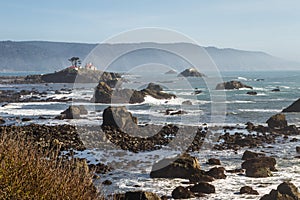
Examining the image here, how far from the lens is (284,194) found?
12.3m

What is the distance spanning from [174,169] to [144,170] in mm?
1705

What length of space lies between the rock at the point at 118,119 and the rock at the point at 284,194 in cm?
1744

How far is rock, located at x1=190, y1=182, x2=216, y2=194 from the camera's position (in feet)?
44.7

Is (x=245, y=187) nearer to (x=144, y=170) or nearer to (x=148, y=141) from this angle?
(x=144, y=170)

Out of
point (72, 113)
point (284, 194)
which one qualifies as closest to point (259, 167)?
point (284, 194)

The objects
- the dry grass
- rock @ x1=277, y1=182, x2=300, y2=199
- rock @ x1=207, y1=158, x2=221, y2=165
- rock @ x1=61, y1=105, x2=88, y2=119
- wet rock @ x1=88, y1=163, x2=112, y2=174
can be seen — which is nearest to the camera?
the dry grass

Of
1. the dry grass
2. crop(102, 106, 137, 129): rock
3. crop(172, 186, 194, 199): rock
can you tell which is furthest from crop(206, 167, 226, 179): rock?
crop(102, 106, 137, 129): rock

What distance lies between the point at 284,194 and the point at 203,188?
2.74 metres

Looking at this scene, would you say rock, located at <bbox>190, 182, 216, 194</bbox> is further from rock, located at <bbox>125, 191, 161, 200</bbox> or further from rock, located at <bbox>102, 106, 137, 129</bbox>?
rock, located at <bbox>102, 106, 137, 129</bbox>

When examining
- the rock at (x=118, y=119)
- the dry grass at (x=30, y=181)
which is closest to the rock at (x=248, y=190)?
the dry grass at (x=30, y=181)

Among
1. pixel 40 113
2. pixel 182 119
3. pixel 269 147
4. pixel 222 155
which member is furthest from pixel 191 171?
pixel 40 113

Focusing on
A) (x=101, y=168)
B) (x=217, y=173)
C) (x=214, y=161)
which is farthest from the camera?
(x=214, y=161)

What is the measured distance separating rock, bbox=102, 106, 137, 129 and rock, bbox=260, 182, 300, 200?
17.4 meters

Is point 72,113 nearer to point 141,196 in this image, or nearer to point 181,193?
point 181,193
